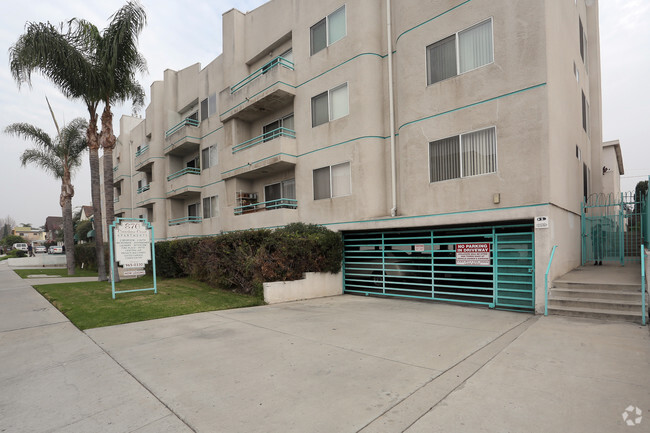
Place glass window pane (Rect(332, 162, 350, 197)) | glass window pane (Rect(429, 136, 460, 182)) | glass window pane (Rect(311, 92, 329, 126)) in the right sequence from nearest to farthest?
glass window pane (Rect(429, 136, 460, 182)), glass window pane (Rect(332, 162, 350, 197)), glass window pane (Rect(311, 92, 329, 126))

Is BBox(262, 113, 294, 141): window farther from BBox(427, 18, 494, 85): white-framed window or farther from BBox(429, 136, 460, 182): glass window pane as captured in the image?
BBox(429, 136, 460, 182): glass window pane

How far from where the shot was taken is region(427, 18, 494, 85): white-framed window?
33.1 ft

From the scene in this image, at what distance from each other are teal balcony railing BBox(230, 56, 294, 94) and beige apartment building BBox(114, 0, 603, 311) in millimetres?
184

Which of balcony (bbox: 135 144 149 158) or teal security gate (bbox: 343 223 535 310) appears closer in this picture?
teal security gate (bbox: 343 223 535 310)

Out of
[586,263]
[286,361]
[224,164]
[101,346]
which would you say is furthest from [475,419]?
[224,164]

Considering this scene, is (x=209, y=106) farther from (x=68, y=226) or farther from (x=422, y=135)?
(x=422, y=135)

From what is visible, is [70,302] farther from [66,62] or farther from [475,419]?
[475,419]

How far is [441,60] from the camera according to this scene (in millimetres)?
11055

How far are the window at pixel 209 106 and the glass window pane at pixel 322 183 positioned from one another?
987cm

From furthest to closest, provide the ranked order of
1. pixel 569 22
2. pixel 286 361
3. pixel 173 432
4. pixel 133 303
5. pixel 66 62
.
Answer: pixel 66 62 → pixel 569 22 → pixel 133 303 → pixel 286 361 → pixel 173 432

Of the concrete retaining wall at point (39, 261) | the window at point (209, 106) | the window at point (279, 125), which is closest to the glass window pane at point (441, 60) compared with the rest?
the window at point (279, 125)

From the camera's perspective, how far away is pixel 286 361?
5320mm

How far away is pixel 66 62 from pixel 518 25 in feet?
52.5

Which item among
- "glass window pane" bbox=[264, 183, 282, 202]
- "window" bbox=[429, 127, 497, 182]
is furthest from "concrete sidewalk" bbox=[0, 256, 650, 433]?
"glass window pane" bbox=[264, 183, 282, 202]
